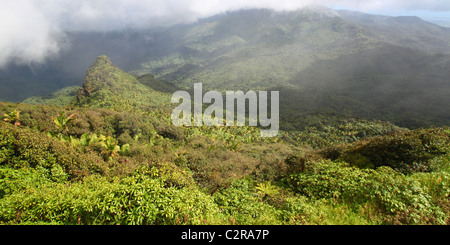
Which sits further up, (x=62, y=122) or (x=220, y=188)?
(x=62, y=122)

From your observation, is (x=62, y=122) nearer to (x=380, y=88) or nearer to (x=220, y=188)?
(x=220, y=188)

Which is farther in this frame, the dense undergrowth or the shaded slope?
the shaded slope

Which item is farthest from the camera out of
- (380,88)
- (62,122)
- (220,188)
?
(380,88)

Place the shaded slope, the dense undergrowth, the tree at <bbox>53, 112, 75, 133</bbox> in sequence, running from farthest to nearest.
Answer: the shaded slope
the tree at <bbox>53, 112, 75, 133</bbox>
the dense undergrowth

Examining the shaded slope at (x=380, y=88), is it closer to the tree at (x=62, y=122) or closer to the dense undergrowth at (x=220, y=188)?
the dense undergrowth at (x=220, y=188)

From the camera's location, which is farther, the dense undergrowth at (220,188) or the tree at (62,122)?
the tree at (62,122)

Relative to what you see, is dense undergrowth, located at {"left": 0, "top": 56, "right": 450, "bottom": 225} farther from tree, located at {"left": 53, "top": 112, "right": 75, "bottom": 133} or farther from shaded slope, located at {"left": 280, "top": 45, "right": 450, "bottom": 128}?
shaded slope, located at {"left": 280, "top": 45, "right": 450, "bottom": 128}

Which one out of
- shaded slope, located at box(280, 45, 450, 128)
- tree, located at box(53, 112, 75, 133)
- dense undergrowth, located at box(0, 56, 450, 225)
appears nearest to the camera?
dense undergrowth, located at box(0, 56, 450, 225)

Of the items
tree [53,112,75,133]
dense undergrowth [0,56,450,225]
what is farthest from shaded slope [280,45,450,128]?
tree [53,112,75,133]

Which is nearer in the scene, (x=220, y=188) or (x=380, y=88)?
(x=220, y=188)

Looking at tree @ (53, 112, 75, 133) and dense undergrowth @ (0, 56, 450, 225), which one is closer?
dense undergrowth @ (0, 56, 450, 225)

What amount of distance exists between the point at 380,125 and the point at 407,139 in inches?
2699

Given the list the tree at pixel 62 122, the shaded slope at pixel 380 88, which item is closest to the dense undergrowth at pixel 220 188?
the tree at pixel 62 122

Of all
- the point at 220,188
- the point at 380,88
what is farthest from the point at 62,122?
the point at 380,88
